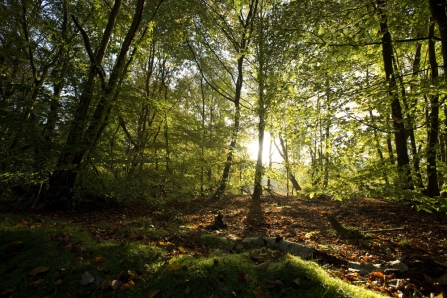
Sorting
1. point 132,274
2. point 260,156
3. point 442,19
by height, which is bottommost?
point 132,274

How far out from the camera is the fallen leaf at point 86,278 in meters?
2.52

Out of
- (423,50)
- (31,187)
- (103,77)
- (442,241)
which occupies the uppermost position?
(423,50)

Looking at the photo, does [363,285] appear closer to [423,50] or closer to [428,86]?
[428,86]

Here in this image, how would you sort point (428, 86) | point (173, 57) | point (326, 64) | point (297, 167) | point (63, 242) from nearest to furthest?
point (63, 242)
point (428, 86)
point (326, 64)
point (297, 167)
point (173, 57)

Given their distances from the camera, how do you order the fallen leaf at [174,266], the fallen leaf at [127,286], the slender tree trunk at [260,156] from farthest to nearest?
the slender tree trunk at [260,156]
the fallen leaf at [174,266]
the fallen leaf at [127,286]

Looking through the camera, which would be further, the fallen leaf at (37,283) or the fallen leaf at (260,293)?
the fallen leaf at (37,283)

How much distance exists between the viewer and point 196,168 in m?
10.1

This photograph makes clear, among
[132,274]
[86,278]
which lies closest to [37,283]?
[86,278]

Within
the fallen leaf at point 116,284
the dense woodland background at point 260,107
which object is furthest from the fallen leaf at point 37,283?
the dense woodland background at point 260,107

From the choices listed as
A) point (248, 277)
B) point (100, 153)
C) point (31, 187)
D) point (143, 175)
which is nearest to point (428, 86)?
point (248, 277)

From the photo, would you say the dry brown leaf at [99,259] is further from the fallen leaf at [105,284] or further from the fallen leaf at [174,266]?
the fallen leaf at [174,266]

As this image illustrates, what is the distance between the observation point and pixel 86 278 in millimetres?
2576

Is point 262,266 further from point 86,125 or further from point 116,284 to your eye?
point 86,125

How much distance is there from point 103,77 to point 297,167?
11.1m
